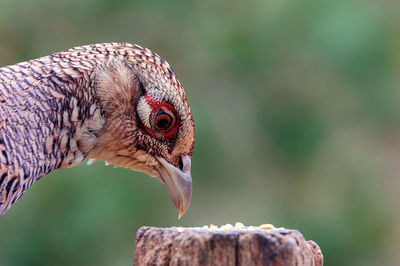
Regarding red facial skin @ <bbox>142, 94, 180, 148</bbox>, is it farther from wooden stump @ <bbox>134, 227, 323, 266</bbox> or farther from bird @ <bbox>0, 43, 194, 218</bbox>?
wooden stump @ <bbox>134, 227, 323, 266</bbox>

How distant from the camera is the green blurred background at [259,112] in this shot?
394 inches

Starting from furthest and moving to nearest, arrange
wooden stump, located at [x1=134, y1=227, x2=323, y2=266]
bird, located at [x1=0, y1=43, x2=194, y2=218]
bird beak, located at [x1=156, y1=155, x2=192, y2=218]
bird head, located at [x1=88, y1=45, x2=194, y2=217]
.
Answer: bird beak, located at [x1=156, y1=155, x2=192, y2=218] < bird head, located at [x1=88, y1=45, x2=194, y2=217] < bird, located at [x1=0, y1=43, x2=194, y2=218] < wooden stump, located at [x1=134, y1=227, x2=323, y2=266]

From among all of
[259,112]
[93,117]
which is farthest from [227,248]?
[259,112]

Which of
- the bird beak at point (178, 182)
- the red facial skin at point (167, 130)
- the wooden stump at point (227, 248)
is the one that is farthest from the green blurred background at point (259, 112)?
the wooden stump at point (227, 248)

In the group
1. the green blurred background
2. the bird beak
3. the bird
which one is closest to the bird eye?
the bird

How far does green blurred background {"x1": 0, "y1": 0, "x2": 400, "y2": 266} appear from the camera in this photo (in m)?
10.0

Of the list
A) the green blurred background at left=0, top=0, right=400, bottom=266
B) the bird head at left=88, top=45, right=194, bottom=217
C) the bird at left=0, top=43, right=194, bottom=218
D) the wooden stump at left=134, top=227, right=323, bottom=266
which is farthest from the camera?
the green blurred background at left=0, top=0, right=400, bottom=266

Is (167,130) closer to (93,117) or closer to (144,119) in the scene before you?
(144,119)

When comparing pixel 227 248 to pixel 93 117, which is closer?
pixel 227 248

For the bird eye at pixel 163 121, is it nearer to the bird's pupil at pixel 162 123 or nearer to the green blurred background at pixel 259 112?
the bird's pupil at pixel 162 123

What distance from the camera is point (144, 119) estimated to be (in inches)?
153

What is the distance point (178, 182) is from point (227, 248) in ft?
4.12

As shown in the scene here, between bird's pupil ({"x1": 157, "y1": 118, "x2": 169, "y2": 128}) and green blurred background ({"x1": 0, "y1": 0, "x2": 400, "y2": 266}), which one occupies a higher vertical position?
bird's pupil ({"x1": 157, "y1": 118, "x2": 169, "y2": 128})

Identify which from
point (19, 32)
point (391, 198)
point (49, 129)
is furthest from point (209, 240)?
point (391, 198)
